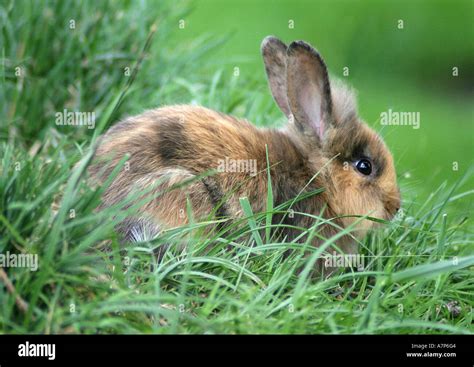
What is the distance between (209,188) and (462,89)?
20.2 ft

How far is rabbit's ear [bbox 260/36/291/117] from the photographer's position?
600 cm

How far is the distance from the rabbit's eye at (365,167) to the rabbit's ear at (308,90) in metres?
0.32

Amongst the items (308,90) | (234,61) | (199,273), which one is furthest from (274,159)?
(234,61)

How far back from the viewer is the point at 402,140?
9.02 m

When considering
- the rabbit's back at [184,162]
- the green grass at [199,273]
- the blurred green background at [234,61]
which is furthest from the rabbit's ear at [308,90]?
the green grass at [199,273]

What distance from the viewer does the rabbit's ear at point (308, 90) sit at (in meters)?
5.35

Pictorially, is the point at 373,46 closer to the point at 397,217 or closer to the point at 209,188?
the point at 397,217

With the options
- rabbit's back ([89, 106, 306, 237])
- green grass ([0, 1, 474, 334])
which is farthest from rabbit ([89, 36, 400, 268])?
green grass ([0, 1, 474, 334])

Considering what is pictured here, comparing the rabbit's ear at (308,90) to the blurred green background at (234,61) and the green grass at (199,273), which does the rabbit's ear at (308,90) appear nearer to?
the blurred green background at (234,61)

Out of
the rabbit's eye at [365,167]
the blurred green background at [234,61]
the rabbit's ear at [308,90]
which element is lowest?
the rabbit's eye at [365,167]

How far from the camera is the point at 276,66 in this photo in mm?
6039

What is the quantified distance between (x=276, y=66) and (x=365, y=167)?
3.31 feet

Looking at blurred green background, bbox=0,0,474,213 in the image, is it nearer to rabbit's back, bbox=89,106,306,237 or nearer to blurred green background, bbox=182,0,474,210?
blurred green background, bbox=182,0,474,210
